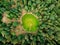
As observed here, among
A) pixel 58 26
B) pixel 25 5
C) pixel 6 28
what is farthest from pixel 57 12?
pixel 6 28

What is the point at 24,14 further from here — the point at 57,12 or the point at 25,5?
the point at 57,12

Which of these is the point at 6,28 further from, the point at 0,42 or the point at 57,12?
the point at 57,12

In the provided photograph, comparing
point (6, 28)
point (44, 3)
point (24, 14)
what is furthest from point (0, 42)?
point (44, 3)

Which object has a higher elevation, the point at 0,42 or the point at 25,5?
the point at 25,5
